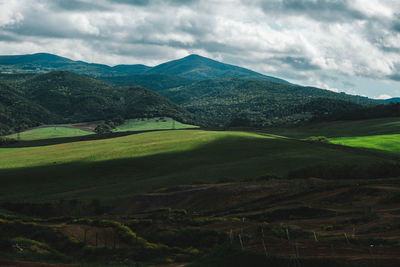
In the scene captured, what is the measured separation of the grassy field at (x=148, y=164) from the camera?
91.8 meters

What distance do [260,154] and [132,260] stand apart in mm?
83125

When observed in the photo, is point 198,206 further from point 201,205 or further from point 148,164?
point 148,164

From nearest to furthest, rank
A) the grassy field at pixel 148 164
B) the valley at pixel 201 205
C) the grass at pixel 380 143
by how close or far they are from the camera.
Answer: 1. the valley at pixel 201 205
2. the grassy field at pixel 148 164
3. the grass at pixel 380 143

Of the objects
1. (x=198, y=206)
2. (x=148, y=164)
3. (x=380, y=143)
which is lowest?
(x=198, y=206)

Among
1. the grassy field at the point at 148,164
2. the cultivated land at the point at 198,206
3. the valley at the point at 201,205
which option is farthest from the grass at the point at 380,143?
the grassy field at the point at 148,164

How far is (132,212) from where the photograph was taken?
70688 millimetres

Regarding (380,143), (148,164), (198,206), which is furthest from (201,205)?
(380,143)

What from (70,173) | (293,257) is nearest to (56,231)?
(293,257)

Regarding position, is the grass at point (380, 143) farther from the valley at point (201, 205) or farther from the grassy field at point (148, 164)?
the grassy field at point (148, 164)

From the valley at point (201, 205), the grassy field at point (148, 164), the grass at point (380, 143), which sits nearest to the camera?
the valley at point (201, 205)

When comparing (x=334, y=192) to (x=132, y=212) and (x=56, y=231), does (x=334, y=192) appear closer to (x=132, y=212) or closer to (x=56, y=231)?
(x=132, y=212)

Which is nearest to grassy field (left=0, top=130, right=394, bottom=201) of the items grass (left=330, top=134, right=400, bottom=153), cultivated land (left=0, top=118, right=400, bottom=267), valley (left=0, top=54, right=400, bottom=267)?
cultivated land (left=0, top=118, right=400, bottom=267)

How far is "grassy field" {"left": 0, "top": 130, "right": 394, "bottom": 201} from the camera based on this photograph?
91812mm

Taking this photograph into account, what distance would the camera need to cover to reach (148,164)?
113812mm
